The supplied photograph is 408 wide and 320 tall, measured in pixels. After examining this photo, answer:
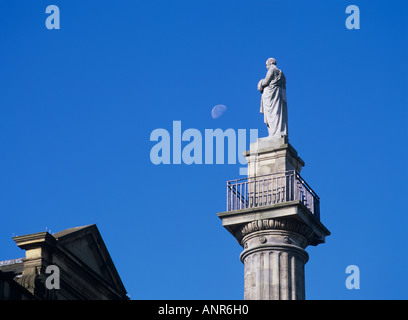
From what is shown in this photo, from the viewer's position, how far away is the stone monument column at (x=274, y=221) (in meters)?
41.1

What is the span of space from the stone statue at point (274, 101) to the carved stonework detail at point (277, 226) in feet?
12.0

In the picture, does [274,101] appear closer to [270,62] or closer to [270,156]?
[270,62]

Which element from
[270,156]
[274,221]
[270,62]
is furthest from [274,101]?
[274,221]

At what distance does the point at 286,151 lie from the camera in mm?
43188

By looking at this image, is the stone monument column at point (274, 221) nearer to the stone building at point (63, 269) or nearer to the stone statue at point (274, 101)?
the stone statue at point (274, 101)

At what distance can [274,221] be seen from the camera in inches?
1638

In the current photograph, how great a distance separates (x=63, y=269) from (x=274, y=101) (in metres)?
9.31

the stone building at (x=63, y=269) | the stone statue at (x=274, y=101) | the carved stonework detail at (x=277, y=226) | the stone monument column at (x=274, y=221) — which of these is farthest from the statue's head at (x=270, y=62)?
the stone building at (x=63, y=269)
